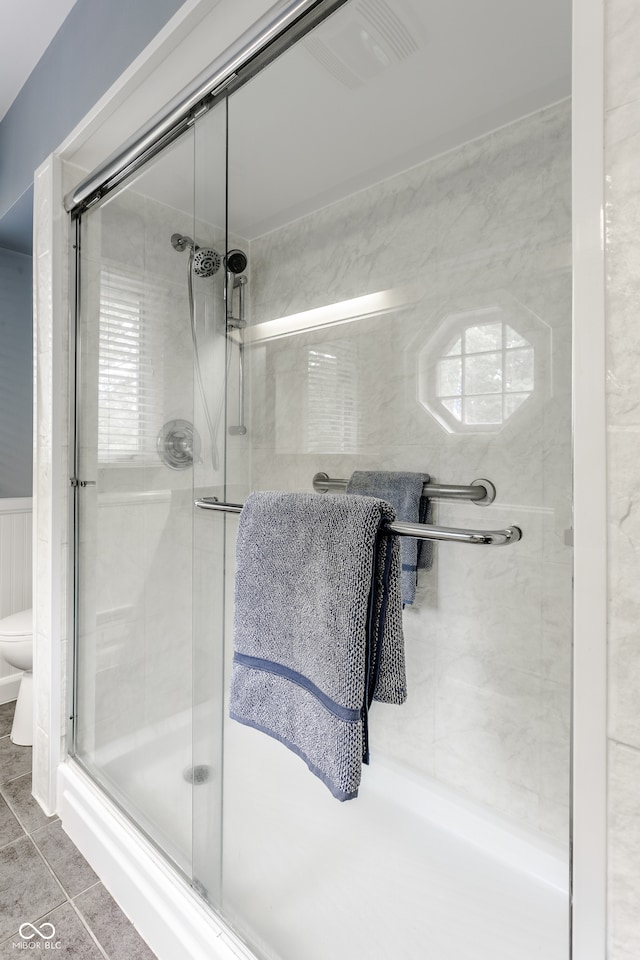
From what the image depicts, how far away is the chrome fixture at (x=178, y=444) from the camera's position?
3.91ft

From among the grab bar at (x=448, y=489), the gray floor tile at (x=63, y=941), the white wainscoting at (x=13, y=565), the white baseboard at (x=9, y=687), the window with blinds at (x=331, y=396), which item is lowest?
the gray floor tile at (x=63, y=941)

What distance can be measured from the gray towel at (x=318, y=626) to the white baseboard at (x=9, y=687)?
6.26 ft

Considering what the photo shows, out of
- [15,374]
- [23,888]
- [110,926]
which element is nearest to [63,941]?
[110,926]

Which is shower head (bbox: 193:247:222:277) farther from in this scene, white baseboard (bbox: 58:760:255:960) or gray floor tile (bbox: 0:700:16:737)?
gray floor tile (bbox: 0:700:16:737)

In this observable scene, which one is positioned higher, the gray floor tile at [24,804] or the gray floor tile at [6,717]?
the gray floor tile at [24,804]

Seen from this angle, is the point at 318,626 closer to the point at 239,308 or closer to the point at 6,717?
the point at 239,308

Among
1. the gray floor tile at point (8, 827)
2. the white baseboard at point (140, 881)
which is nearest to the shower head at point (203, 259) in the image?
→ the white baseboard at point (140, 881)

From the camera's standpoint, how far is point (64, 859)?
4.48 feet

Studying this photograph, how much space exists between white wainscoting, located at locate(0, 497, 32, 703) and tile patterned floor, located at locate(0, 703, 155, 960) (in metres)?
0.83

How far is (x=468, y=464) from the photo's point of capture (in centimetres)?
113

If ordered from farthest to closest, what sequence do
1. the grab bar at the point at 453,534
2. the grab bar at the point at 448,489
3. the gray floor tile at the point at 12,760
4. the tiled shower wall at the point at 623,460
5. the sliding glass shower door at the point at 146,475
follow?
the gray floor tile at the point at 12,760 < the sliding glass shower door at the point at 146,475 < the grab bar at the point at 448,489 < the grab bar at the point at 453,534 < the tiled shower wall at the point at 623,460

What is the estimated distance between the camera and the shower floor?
964 millimetres

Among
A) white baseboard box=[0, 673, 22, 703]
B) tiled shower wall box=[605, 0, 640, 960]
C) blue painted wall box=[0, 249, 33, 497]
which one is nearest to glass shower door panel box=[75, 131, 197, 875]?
tiled shower wall box=[605, 0, 640, 960]

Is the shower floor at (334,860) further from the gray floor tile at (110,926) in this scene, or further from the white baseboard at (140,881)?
the gray floor tile at (110,926)
